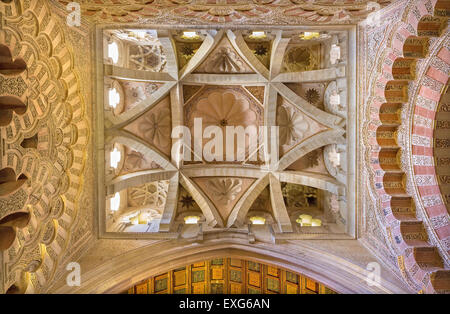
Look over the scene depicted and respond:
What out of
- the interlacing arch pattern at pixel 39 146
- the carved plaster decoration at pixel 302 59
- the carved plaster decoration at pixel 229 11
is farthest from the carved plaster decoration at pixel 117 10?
the carved plaster decoration at pixel 302 59

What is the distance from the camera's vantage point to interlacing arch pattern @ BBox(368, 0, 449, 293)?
4371 millimetres

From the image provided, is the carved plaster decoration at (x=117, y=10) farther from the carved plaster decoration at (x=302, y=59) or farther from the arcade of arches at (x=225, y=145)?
the carved plaster decoration at (x=302, y=59)

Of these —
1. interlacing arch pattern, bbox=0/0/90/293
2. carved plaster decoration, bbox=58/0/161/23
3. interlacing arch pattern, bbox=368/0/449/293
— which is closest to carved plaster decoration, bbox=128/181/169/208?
interlacing arch pattern, bbox=0/0/90/293

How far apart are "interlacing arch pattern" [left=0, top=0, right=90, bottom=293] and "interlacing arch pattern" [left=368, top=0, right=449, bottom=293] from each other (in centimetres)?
669

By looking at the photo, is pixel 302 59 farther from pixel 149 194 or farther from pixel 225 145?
pixel 149 194

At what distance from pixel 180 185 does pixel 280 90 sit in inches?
181

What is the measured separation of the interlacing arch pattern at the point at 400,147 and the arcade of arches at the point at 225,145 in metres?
0.03

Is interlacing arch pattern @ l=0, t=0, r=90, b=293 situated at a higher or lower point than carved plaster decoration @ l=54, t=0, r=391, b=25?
lower

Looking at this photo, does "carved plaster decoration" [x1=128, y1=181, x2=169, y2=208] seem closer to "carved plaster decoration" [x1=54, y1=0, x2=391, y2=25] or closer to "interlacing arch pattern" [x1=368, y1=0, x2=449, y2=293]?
"carved plaster decoration" [x1=54, y1=0, x2=391, y2=25]

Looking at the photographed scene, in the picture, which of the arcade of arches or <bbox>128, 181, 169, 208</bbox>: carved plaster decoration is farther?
<bbox>128, 181, 169, 208</bbox>: carved plaster decoration

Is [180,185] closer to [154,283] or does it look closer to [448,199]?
[154,283]

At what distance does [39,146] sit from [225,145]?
5.60 metres

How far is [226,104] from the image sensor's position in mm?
8828

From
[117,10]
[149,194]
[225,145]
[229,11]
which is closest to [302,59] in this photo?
[229,11]
